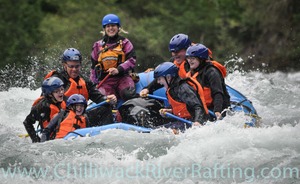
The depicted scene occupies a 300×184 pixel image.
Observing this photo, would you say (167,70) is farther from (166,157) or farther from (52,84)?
(52,84)

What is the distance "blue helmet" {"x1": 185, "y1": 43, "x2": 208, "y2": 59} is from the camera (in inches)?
430

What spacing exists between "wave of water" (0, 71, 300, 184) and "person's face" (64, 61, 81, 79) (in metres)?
1.33

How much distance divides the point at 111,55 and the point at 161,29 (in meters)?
10.2

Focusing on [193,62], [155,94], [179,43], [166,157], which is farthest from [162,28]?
[166,157]

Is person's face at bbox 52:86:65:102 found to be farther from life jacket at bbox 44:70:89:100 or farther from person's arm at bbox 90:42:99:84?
person's arm at bbox 90:42:99:84

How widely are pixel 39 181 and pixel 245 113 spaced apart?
393 cm

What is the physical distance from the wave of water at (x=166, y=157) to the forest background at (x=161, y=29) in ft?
32.3

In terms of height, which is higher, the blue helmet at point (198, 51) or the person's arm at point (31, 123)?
the blue helmet at point (198, 51)

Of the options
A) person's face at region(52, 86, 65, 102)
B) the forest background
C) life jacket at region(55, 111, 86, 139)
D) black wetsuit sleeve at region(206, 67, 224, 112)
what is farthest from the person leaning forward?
the forest background

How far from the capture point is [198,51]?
10.9 m

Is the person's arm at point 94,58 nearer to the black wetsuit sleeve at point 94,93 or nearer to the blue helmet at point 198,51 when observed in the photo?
the black wetsuit sleeve at point 94,93

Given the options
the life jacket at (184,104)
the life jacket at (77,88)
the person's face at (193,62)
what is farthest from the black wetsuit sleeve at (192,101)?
the life jacket at (77,88)

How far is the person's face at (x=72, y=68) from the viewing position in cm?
1128

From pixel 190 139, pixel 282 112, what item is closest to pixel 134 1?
pixel 282 112
